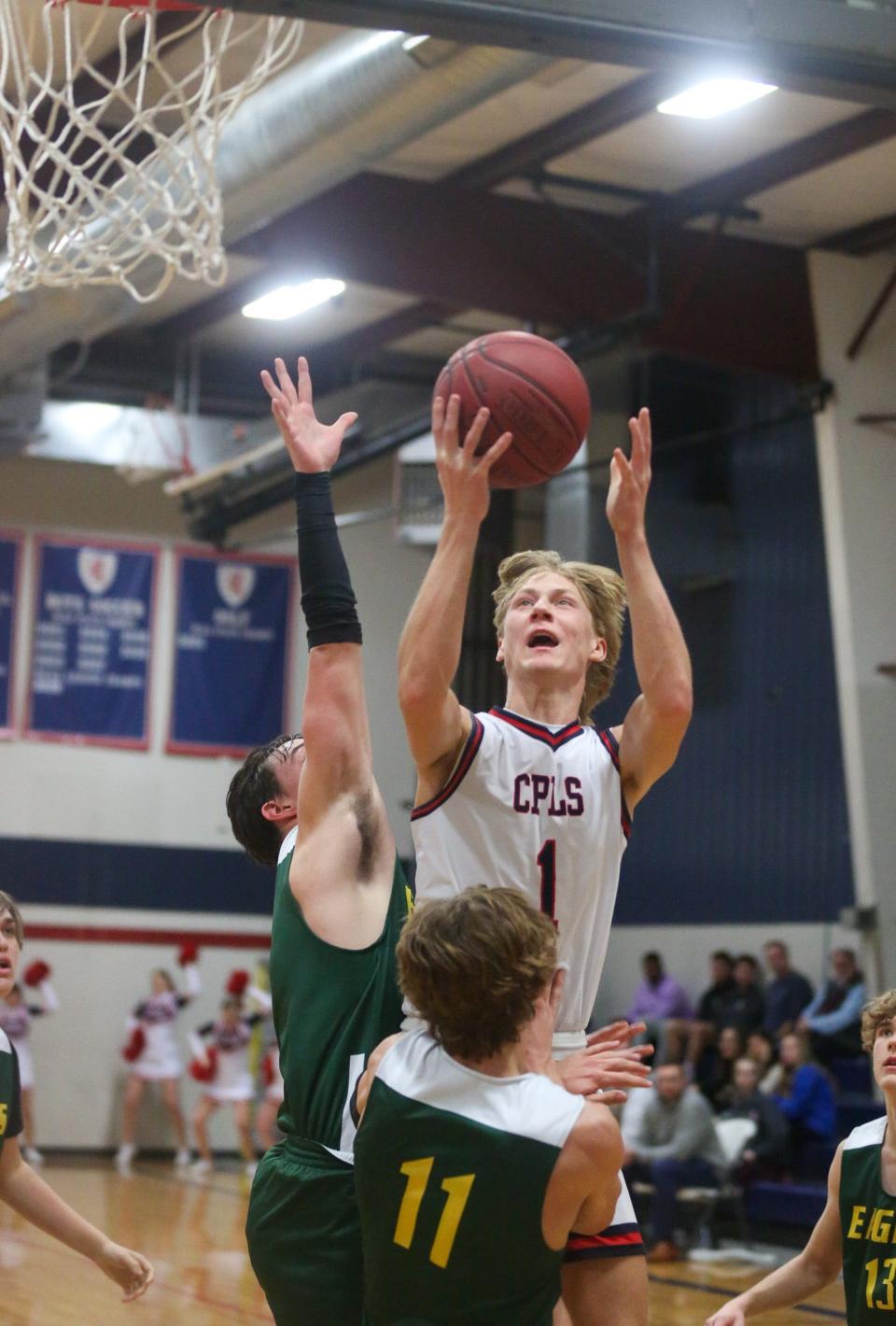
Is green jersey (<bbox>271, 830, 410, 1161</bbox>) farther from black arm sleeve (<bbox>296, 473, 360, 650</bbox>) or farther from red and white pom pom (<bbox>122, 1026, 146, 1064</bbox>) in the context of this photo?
red and white pom pom (<bbox>122, 1026, 146, 1064</bbox>)

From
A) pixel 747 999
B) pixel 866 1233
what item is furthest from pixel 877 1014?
pixel 747 999

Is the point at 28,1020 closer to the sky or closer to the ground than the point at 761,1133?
closer to the sky

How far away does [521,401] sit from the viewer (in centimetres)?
378

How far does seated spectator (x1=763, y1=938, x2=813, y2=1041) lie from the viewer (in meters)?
13.6

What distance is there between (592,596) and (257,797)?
826mm

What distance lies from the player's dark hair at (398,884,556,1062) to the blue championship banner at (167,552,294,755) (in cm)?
1563

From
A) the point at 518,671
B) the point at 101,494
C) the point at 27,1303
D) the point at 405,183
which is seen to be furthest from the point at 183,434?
the point at 518,671

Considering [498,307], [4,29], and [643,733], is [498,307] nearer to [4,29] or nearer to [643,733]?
[4,29]

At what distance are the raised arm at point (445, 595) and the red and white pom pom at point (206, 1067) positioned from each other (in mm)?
13962

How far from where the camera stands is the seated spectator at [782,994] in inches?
536

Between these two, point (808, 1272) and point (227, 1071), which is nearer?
point (808, 1272)

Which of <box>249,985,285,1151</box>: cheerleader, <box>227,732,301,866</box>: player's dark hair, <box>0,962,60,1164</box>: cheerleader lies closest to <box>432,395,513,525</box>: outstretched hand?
<box>227,732,301,866</box>: player's dark hair

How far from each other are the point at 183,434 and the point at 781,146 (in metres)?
6.83

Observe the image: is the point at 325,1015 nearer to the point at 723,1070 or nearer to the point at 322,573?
the point at 322,573
